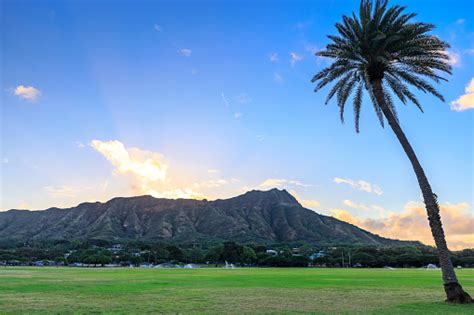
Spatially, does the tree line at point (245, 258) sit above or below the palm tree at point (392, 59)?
below

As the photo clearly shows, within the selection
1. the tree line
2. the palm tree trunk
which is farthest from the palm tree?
the tree line

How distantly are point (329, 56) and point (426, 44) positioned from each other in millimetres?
6035

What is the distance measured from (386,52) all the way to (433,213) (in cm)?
982

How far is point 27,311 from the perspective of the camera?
21.8m

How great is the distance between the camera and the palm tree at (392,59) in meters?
26.8

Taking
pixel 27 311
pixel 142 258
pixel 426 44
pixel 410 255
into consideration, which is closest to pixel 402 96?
pixel 426 44

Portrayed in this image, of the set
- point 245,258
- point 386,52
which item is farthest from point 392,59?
point 245,258

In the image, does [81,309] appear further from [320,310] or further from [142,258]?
[142,258]

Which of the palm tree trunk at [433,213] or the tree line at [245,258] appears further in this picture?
the tree line at [245,258]

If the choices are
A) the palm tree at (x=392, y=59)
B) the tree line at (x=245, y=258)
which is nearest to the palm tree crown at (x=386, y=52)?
the palm tree at (x=392, y=59)

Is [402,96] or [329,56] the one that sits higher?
[329,56]

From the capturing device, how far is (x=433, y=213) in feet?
85.0

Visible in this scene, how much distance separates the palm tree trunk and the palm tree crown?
136 cm

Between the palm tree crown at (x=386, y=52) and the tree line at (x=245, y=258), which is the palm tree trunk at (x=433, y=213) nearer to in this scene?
the palm tree crown at (x=386, y=52)
